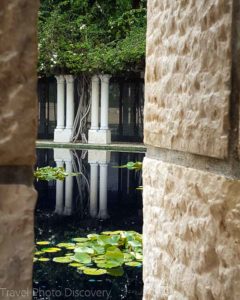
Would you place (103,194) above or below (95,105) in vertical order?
below

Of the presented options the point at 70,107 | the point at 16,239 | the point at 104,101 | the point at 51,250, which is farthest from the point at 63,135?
the point at 16,239

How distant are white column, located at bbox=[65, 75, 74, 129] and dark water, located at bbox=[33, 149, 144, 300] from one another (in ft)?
23.6

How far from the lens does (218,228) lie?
0.79m

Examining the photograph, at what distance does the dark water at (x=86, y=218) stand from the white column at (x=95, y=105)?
22.4 feet

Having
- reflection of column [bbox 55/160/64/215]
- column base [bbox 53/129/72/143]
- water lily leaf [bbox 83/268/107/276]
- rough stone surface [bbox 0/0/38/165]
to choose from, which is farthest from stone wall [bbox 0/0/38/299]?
column base [bbox 53/129/72/143]

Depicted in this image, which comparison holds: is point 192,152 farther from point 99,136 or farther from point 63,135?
point 63,135

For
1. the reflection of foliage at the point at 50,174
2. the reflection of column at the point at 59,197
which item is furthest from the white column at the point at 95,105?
the reflection of column at the point at 59,197

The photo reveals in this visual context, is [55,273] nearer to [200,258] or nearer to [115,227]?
→ [115,227]

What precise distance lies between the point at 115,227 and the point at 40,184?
2586 millimetres

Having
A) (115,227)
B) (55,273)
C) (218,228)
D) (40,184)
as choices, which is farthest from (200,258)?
(40,184)

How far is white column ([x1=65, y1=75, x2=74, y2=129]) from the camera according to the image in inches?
650

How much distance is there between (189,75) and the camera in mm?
891

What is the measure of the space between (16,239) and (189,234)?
40 centimetres

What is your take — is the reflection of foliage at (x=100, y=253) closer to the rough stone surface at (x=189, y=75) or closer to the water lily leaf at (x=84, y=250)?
the water lily leaf at (x=84, y=250)
